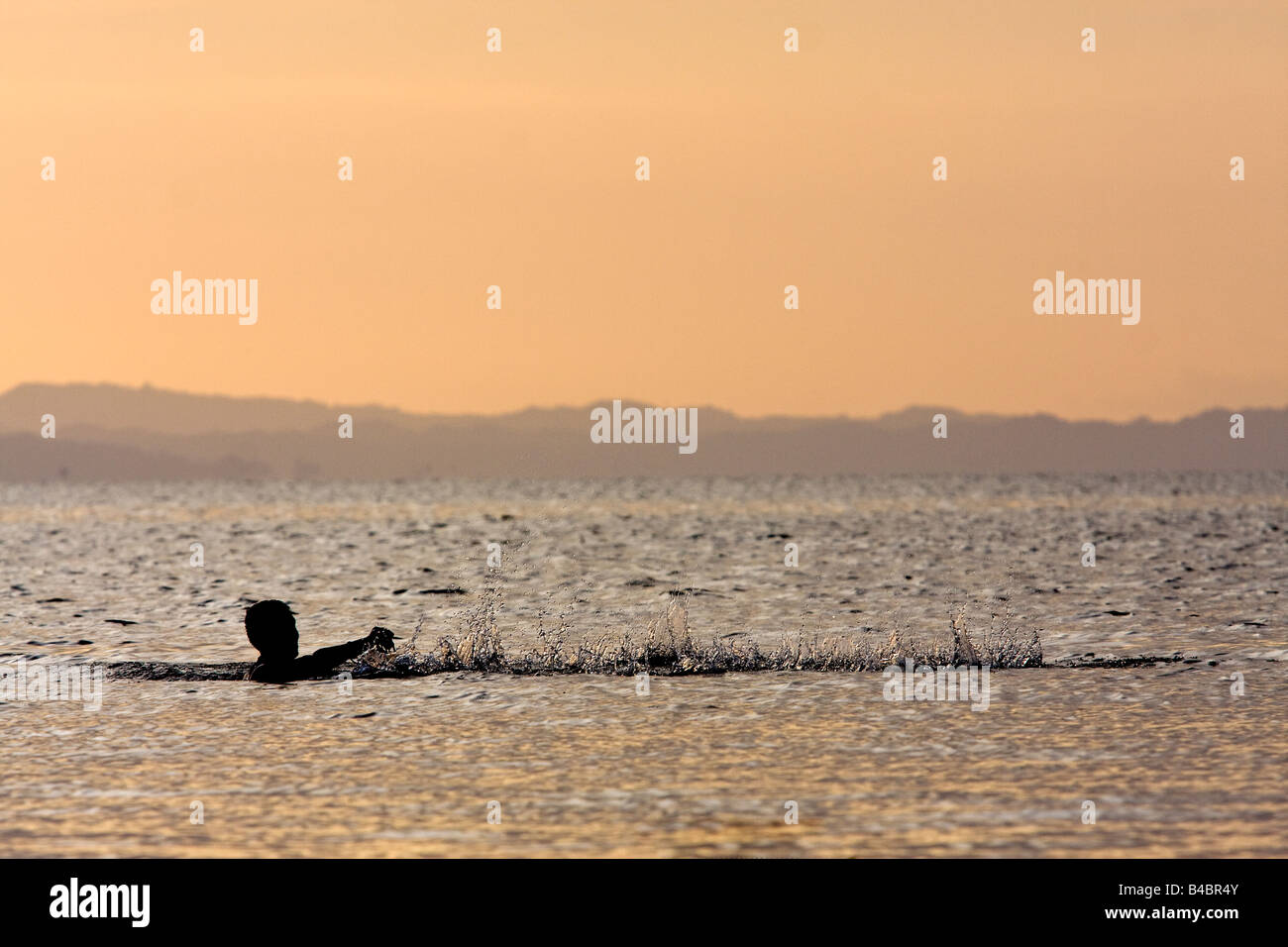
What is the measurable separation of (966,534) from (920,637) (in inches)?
1920

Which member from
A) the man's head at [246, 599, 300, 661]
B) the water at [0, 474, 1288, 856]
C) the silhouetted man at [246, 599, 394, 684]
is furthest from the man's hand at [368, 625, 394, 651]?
the water at [0, 474, 1288, 856]

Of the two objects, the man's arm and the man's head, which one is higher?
the man's head

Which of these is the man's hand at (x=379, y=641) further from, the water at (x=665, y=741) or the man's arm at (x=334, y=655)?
the water at (x=665, y=741)

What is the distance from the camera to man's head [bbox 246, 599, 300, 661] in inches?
917

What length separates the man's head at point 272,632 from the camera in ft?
76.4

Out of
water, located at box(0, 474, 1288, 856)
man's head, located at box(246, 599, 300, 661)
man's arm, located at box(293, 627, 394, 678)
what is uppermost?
man's head, located at box(246, 599, 300, 661)

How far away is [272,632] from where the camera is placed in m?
23.3

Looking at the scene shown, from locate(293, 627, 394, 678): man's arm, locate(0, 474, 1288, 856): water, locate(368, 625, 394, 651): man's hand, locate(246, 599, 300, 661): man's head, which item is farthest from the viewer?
locate(368, 625, 394, 651): man's hand

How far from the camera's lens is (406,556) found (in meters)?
59.8

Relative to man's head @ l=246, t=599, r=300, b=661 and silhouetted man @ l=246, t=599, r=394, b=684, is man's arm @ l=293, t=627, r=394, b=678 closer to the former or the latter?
silhouetted man @ l=246, t=599, r=394, b=684
